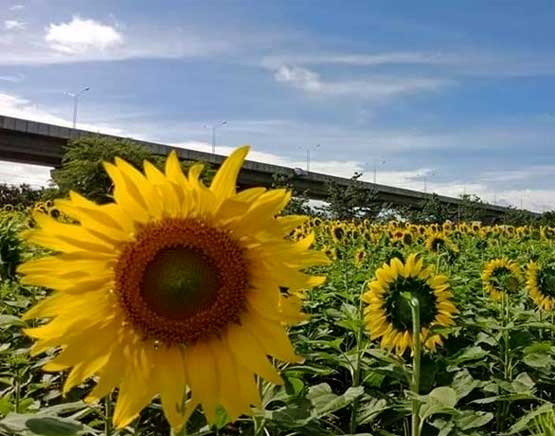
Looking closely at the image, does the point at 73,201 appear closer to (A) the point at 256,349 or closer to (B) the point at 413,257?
(A) the point at 256,349

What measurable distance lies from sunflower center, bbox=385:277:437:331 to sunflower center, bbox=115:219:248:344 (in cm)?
132

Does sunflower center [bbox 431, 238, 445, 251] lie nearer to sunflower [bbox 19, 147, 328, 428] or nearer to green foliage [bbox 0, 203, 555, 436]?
green foliage [bbox 0, 203, 555, 436]

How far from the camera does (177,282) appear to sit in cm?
131

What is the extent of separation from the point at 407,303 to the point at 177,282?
140 cm

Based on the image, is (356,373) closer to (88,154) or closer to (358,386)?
(358,386)

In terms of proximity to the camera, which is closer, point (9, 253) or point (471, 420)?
point (471, 420)

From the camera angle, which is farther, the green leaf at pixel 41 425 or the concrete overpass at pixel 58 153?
the concrete overpass at pixel 58 153

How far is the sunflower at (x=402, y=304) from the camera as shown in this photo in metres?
2.60

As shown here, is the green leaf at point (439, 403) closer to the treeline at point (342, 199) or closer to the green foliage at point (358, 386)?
the green foliage at point (358, 386)

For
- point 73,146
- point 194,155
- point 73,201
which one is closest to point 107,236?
point 73,201

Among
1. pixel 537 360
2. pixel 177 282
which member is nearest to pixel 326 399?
pixel 177 282

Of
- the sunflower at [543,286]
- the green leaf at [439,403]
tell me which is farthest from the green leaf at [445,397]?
the sunflower at [543,286]

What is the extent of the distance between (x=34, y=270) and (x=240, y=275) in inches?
14.0

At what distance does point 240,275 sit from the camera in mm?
1354
